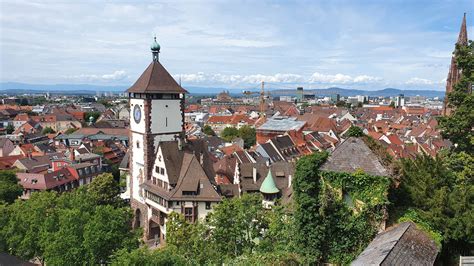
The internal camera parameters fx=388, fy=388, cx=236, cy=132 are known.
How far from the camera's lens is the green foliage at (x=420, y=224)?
844 inches

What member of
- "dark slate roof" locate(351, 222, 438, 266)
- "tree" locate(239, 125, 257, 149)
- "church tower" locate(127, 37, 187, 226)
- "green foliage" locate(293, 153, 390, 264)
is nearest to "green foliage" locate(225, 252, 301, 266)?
"green foliage" locate(293, 153, 390, 264)

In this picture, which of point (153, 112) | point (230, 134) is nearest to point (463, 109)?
point (153, 112)

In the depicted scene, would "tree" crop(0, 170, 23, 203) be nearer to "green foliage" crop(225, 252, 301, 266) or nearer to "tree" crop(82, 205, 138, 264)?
"tree" crop(82, 205, 138, 264)

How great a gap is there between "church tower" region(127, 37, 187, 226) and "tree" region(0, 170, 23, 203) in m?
18.5

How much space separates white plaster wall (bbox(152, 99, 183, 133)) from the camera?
136 ft

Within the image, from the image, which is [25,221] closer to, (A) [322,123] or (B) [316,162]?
(B) [316,162]

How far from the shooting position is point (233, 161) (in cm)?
5338

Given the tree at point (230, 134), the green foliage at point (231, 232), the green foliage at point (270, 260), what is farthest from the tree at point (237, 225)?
the tree at point (230, 134)

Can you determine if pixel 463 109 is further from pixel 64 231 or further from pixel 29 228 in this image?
pixel 29 228

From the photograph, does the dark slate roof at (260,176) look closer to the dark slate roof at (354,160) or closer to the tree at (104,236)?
the tree at (104,236)

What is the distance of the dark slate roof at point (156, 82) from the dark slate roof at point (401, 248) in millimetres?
27189

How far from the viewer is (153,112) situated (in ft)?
136

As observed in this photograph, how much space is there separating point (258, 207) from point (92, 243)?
11.4m

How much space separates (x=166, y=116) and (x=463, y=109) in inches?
1104
